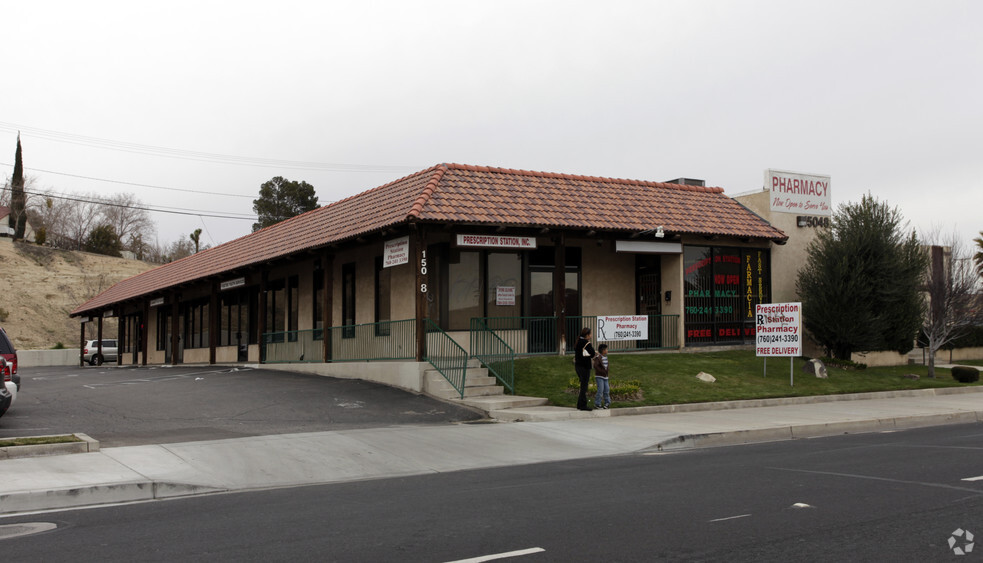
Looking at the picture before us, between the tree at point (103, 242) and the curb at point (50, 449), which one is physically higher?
the tree at point (103, 242)

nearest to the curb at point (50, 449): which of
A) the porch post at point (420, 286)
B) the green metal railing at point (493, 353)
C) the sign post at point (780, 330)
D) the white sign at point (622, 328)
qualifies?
the porch post at point (420, 286)

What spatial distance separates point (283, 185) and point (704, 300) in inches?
2121

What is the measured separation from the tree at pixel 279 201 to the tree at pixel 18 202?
26294 mm

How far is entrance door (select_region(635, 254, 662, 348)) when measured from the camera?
22547 mm

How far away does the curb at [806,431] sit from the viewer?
43.3ft

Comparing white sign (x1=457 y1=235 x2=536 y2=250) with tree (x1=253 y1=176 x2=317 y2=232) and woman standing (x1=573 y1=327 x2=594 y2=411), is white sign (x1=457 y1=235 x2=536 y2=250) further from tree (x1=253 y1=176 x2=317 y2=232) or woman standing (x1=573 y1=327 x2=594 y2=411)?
tree (x1=253 y1=176 x2=317 y2=232)

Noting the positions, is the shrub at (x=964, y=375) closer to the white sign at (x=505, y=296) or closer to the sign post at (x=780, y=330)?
the sign post at (x=780, y=330)

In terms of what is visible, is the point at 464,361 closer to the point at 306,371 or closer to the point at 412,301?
the point at 412,301

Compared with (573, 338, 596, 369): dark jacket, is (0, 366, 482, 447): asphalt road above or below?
below

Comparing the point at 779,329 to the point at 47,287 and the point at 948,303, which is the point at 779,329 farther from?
the point at 47,287

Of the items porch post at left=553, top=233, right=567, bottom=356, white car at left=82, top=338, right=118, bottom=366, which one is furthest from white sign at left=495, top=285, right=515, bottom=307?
white car at left=82, top=338, right=118, bottom=366

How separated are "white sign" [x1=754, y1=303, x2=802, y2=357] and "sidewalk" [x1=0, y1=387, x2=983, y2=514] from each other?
252cm

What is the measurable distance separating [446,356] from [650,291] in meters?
7.82

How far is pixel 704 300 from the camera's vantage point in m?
23.3
